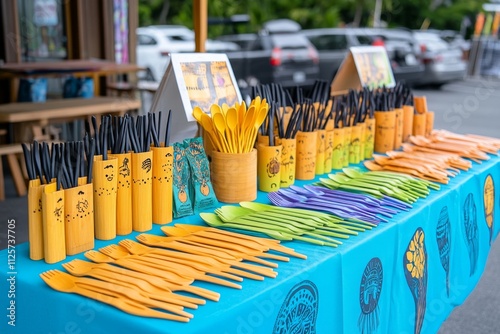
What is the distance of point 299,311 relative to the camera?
55.4 inches

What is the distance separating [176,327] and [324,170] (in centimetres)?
133

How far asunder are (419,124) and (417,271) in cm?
118

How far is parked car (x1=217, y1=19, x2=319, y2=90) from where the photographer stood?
9141 millimetres

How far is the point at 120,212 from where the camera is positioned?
1.59 metres

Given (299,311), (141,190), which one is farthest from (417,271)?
(141,190)

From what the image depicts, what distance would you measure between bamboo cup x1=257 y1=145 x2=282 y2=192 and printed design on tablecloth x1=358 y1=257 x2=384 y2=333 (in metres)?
0.50

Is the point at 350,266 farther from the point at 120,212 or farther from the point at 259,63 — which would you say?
the point at 259,63

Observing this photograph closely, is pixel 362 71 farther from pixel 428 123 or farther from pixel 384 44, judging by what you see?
pixel 384 44

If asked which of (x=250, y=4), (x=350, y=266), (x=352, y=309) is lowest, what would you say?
(x=352, y=309)

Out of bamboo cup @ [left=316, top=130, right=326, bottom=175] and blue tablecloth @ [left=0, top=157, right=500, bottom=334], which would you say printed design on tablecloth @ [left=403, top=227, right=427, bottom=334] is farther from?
bamboo cup @ [left=316, top=130, right=326, bottom=175]

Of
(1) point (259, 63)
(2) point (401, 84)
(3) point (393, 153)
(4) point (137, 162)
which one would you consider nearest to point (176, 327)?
(4) point (137, 162)

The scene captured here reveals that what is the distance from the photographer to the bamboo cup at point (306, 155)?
218 cm

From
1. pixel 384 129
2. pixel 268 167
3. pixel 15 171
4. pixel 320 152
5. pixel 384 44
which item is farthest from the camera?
pixel 384 44

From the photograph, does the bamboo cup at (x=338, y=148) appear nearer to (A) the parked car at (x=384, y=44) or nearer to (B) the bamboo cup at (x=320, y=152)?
(B) the bamboo cup at (x=320, y=152)
